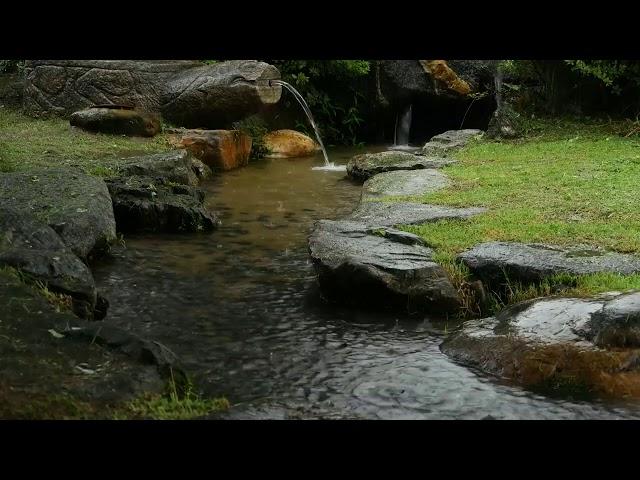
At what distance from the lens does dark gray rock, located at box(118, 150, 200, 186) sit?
540 inches

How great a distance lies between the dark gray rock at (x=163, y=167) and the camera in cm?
1373

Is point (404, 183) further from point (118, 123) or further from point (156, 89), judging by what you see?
point (156, 89)

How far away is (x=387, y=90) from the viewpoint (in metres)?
24.6

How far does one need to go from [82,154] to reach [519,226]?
29.5ft

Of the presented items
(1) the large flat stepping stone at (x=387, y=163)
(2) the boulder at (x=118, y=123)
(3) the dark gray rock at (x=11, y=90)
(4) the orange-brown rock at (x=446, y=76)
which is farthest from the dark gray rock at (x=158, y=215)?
(4) the orange-brown rock at (x=446, y=76)

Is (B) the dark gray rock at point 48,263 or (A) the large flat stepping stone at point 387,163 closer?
(B) the dark gray rock at point 48,263

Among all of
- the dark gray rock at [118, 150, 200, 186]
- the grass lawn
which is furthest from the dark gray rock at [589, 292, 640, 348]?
the dark gray rock at [118, 150, 200, 186]

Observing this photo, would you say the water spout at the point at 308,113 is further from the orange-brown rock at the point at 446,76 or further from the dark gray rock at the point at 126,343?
the dark gray rock at the point at 126,343

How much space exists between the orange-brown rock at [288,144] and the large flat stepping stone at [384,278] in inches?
479

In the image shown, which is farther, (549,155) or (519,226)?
(549,155)
